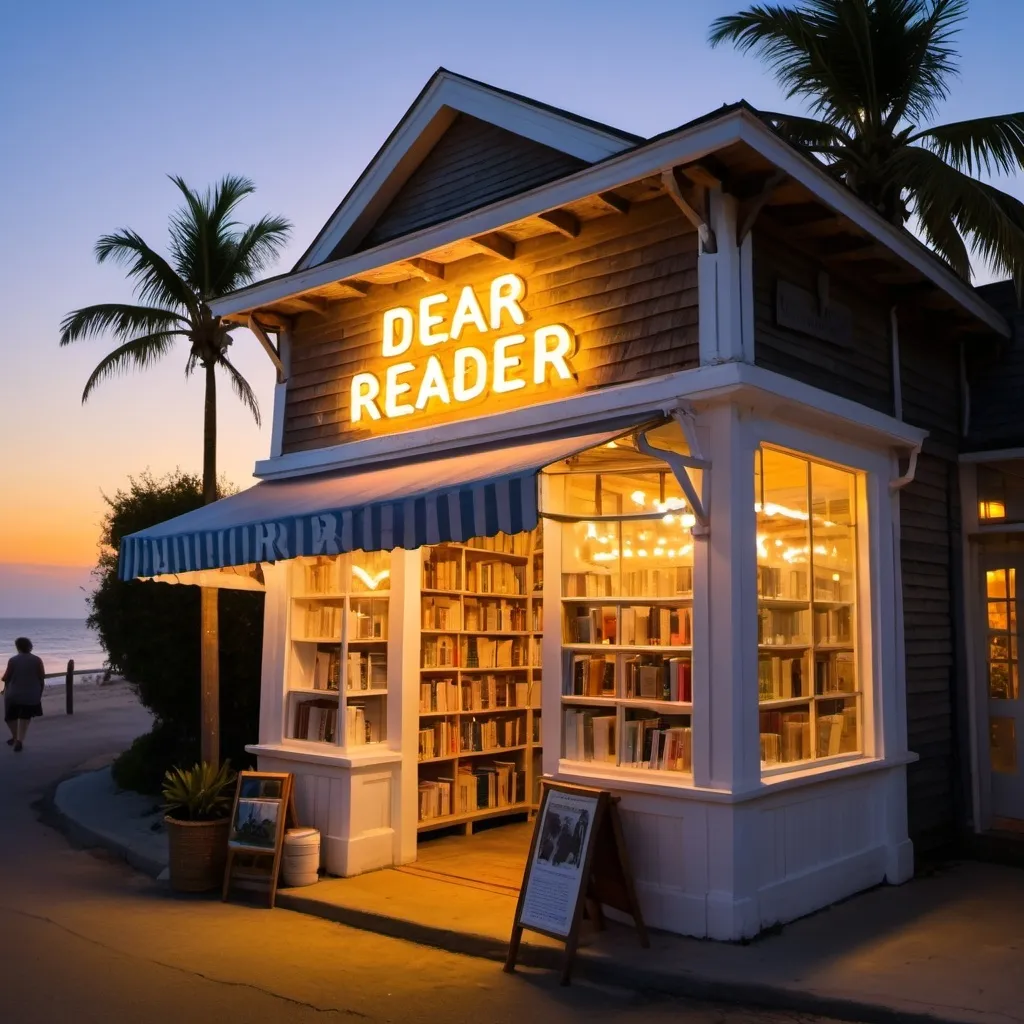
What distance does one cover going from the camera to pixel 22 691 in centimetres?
1562

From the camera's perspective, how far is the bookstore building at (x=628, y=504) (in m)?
6.42

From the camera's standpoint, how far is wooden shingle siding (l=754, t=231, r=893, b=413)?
683 centimetres

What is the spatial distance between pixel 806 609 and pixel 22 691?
41.3ft

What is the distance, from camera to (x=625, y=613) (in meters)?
7.11

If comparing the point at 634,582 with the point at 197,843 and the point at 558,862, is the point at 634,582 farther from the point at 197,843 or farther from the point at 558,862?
the point at 197,843

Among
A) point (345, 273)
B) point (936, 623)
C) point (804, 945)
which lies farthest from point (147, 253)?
point (804, 945)

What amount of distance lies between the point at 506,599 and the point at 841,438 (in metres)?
3.73

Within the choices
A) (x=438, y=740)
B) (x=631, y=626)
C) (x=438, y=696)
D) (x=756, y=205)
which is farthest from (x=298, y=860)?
(x=756, y=205)

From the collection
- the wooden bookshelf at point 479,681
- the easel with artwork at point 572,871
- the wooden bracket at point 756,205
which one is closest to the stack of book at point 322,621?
the wooden bookshelf at point 479,681

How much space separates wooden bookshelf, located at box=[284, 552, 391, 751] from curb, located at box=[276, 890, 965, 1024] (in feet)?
5.59

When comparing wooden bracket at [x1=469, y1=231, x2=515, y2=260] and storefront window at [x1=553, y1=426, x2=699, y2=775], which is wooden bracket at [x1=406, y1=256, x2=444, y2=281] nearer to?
wooden bracket at [x1=469, y1=231, x2=515, y2=260]

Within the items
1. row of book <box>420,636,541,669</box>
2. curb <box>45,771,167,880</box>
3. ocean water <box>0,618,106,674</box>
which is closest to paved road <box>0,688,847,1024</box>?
curb <box>45,771,167,880</box>

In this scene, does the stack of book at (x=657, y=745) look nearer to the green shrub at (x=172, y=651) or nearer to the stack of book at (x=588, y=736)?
the stack of book at (x=588, y=736)

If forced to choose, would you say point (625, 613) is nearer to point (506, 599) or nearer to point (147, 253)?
point (506, 599)
